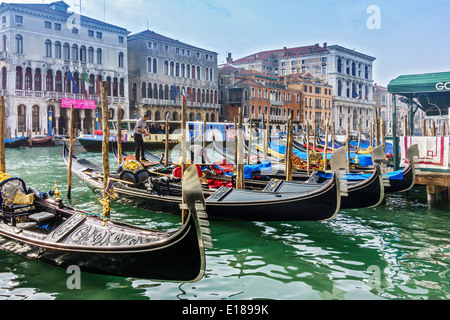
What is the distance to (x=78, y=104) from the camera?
23078 mm

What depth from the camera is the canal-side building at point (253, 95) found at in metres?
30.8

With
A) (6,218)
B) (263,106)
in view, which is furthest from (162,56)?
(6,218)

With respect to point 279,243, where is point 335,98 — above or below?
above

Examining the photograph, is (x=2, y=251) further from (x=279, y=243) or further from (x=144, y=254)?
(x=279, y=243)

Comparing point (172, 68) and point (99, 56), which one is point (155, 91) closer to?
point (172, 68)

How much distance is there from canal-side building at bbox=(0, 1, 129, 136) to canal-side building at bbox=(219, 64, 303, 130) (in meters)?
8.86

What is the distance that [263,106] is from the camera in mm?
31703

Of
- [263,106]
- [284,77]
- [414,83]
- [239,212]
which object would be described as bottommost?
[239,212]

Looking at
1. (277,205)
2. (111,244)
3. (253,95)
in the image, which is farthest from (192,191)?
(253,95)

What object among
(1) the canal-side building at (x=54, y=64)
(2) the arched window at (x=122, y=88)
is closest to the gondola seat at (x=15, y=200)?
(1) the canal-side building at (x=54, y=64)

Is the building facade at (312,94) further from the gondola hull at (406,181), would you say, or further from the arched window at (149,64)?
the gondola hull at (406,181)

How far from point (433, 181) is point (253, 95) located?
25505 mm

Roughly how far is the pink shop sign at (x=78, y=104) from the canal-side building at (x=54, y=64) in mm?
229
